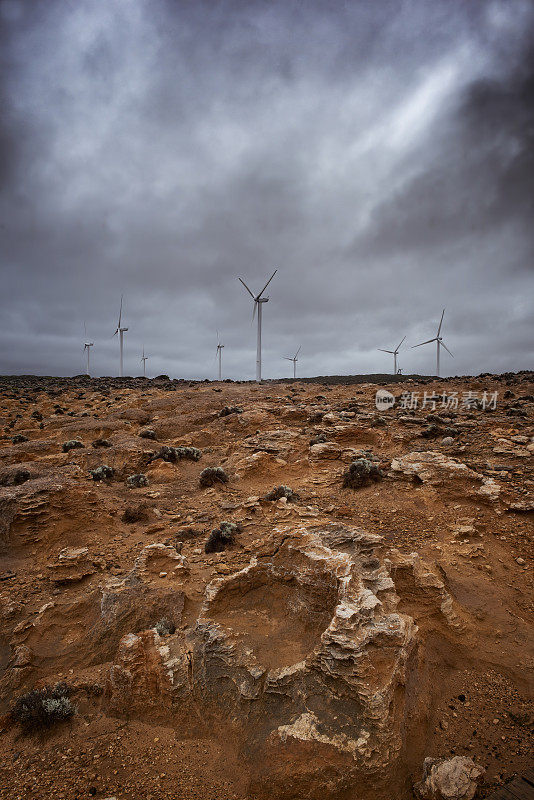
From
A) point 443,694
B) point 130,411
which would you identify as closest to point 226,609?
point 443,694

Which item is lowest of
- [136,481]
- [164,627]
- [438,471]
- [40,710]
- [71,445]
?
[40,710]

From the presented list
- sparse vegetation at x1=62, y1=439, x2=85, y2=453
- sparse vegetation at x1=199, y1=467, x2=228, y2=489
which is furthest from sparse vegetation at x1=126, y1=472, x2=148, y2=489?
sparse vegetation at x1=62, y1=439, x2=85, y2=453

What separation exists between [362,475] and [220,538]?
5477mm

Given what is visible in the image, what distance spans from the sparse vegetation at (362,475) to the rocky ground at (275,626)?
0.07 m

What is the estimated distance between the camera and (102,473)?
15.3 m

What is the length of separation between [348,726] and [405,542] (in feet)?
16.2

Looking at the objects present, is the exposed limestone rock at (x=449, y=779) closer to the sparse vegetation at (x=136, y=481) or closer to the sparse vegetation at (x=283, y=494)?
the sparse vegetation at (x=283, y=494)

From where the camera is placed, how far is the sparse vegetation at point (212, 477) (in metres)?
14.9

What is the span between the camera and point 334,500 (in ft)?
40.3

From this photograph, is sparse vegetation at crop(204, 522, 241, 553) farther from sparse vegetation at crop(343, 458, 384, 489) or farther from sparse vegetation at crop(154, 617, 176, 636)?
sparse vegetation at crop(343, 458, 384, 489)

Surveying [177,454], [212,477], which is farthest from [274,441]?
[177,454]

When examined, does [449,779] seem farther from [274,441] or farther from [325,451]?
[274,441]

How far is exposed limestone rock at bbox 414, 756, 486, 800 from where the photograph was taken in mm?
4996

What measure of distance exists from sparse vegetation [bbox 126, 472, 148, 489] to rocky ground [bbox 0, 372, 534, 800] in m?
0.29
